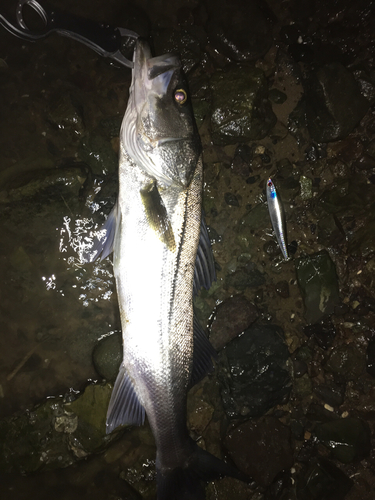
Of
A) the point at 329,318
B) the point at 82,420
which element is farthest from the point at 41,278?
the point at 329,318

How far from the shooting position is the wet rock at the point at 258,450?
3037mm

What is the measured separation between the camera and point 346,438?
10.1 feet

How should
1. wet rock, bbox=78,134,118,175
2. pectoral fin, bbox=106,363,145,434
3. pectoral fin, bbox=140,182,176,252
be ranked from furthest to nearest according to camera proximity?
wet rock, bbox=78,134,118,175 < pectoral fin, bbox=106,363,145,434 < pectoral fin, bbox=140,182,176,252

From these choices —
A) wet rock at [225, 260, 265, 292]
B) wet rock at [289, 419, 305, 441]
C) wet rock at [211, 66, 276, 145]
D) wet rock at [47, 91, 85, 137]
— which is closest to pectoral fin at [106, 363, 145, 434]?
wet rock at [225, 260, 265, 292]

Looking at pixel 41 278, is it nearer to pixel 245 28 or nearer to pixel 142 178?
pixel 142 178

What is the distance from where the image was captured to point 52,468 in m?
2.89

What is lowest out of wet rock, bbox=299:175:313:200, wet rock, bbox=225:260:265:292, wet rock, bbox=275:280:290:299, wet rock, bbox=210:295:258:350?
wet rock, bbox=210:295:258:350

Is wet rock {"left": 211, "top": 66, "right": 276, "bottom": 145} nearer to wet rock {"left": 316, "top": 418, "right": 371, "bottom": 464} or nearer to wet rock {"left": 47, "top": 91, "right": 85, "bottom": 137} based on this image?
wet rock {"left": 47, "top": 91, "right": 85, "bottom": 137}

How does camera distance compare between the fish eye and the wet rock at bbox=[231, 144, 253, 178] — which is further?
the wet rock at bbox=[231, 144, 253, 178]

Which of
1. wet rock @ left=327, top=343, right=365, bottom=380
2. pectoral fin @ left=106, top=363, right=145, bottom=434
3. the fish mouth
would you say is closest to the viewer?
the fish mouth

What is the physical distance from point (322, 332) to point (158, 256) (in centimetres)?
192

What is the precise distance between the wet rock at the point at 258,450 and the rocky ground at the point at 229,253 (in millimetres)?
14

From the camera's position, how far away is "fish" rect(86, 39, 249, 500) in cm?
231

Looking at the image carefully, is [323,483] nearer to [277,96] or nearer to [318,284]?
[318,284]
